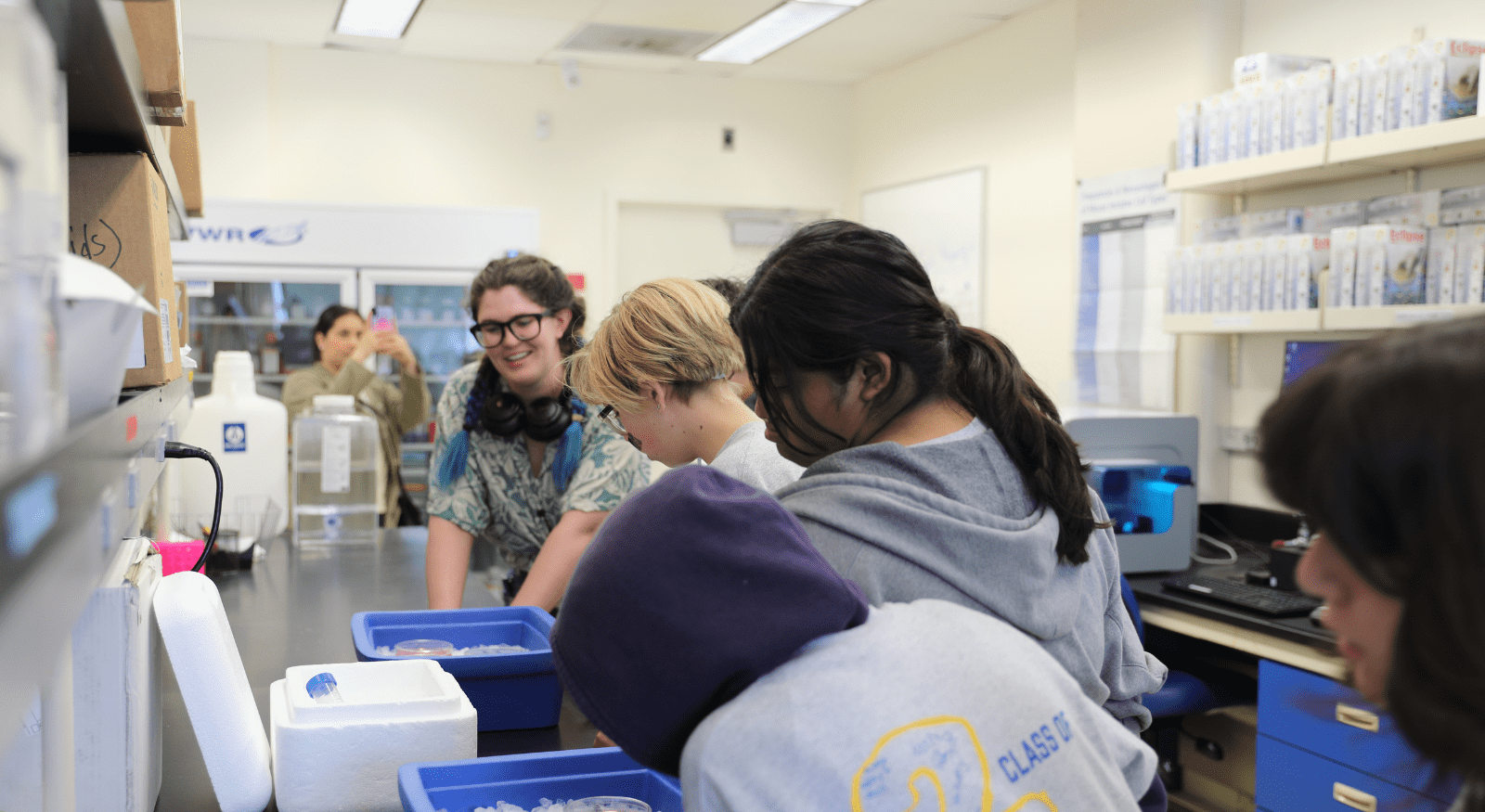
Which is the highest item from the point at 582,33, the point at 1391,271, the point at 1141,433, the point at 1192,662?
the point at 582,33

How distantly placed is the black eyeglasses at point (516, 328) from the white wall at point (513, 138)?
388cm

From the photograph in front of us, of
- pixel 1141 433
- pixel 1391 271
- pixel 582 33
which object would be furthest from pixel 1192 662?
pixel 582 33

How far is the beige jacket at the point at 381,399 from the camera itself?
442cm

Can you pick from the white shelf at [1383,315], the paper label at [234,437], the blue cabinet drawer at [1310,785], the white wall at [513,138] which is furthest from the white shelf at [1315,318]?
the white wall at [513,138]

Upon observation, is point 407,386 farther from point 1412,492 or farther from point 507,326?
point 1412,492

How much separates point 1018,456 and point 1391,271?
7.51 feet

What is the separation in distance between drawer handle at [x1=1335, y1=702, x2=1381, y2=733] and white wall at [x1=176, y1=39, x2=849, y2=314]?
4442 millimetres

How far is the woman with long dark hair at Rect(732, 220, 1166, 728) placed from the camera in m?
0.93

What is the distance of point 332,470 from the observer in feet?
9.80

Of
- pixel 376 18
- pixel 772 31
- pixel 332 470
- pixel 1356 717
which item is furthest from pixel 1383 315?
pixel 376 18

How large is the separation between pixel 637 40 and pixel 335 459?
3.09 m

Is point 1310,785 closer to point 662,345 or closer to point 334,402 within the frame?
point 662,345

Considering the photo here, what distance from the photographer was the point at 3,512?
37 cm

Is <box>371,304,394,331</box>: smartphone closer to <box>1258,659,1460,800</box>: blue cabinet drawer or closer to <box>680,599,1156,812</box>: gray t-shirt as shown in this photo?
<box>1258,659,1460,800</box>: blue cabinet drawer
